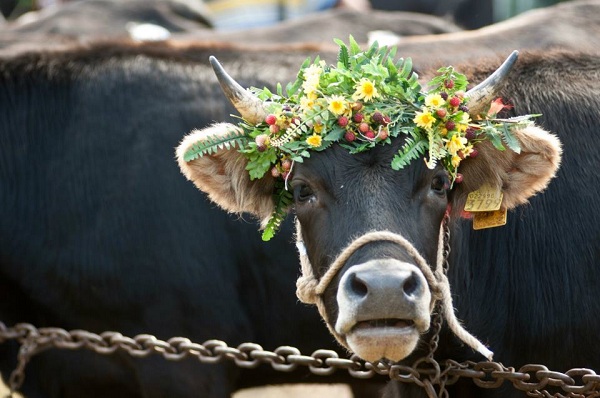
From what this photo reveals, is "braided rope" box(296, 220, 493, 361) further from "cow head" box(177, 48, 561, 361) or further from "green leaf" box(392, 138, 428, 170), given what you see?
"green leaf" box(392, 138, 428, 170)

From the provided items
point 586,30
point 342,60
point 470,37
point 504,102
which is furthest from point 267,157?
point 586,30

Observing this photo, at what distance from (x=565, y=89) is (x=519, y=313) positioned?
3.32ft

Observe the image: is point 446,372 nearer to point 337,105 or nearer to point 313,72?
point 337,105

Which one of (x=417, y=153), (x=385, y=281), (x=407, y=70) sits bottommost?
(x=385, y=281)

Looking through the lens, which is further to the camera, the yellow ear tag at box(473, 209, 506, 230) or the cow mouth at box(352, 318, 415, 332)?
the yellow ear tag at box(473, 209, 506, 230)

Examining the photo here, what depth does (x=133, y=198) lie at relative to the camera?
491 cm

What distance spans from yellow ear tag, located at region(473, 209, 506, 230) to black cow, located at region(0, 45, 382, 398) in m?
1.38

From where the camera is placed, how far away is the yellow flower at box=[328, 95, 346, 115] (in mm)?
3291

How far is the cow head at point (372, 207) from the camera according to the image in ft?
9.89

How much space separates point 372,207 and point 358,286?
1.03ft

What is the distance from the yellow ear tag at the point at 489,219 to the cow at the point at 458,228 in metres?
0.05

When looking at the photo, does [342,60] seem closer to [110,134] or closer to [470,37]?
[110,134]

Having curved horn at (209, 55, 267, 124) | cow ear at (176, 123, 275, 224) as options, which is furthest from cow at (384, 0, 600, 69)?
curved horn at (209, 55, 267, 124)

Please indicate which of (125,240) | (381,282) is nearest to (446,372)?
(381,282)
